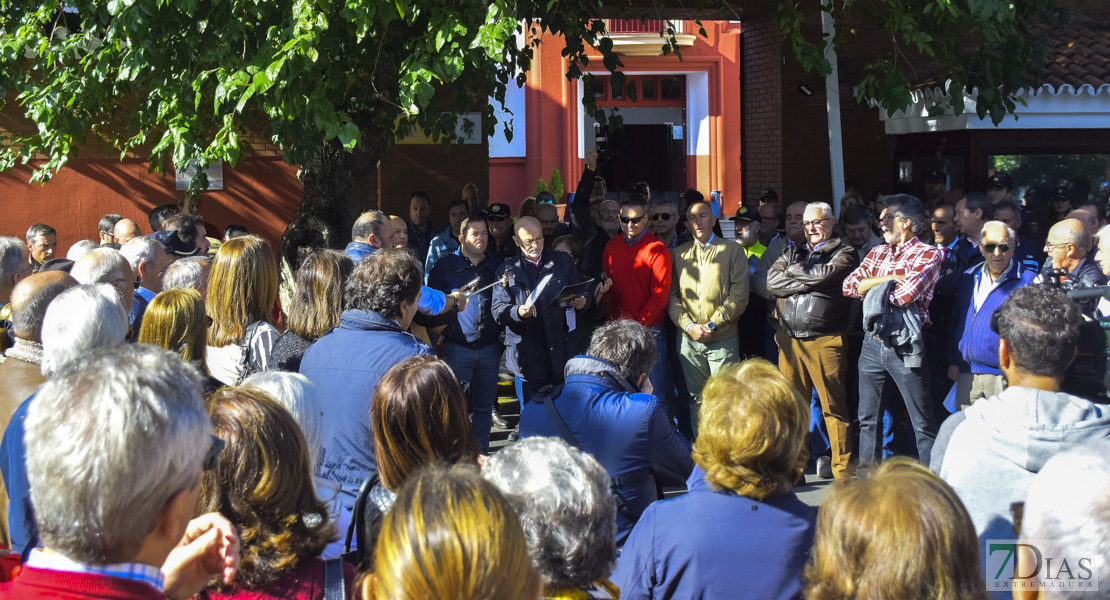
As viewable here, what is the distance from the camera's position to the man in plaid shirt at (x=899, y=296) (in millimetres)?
5520

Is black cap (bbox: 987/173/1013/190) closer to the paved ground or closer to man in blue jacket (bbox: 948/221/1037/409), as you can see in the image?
man in blue jacket (bbox: 948/221/1037/409)

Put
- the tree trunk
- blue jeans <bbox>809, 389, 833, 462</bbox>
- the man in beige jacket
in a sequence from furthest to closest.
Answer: the tree trunk, blue jeans <bbox>809, 389, 833, 462</bbox>, the man in beige jacket

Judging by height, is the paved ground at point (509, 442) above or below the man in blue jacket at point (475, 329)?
below

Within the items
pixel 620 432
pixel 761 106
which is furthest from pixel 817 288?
pixel 761 106

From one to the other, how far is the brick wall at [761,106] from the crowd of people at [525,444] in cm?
569

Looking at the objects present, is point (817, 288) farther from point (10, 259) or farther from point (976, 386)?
point (10, 259)

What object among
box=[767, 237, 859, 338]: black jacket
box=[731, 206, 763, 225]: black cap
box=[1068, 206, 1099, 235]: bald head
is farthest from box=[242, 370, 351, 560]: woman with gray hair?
box=[731, 206, 763, 225]: black cap

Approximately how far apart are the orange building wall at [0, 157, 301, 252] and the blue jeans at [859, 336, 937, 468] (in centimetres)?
643

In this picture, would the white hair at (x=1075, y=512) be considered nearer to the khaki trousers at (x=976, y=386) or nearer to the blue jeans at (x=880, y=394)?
the khaki trousers at (x=976, y=386)

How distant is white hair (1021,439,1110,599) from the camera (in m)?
1.71

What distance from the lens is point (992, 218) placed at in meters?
6.41

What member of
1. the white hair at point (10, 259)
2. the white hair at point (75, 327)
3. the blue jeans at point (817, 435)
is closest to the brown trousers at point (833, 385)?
the blue jeans at point (817, 435)

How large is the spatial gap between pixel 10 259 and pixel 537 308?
3158 mm

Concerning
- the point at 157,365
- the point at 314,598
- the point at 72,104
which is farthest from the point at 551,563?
the point at 72,104
